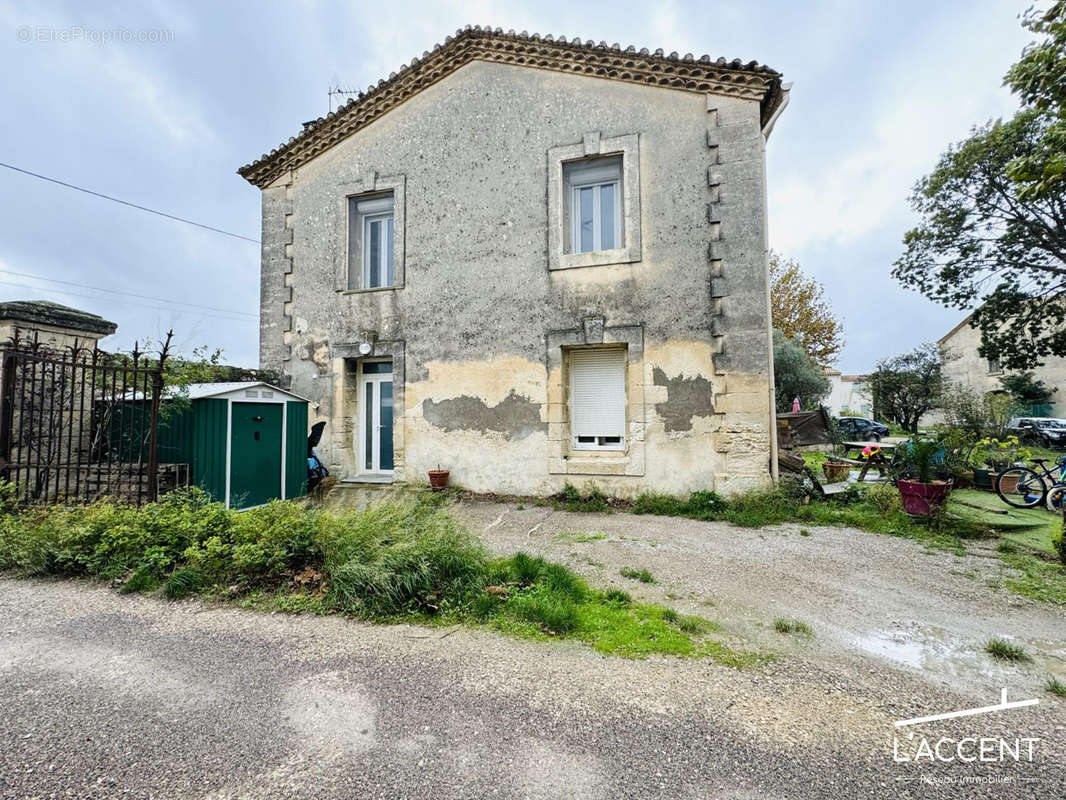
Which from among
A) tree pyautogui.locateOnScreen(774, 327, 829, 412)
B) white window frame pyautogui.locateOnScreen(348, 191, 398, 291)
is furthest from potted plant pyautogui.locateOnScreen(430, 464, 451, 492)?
tree pyautogui.locateOnScreen(774, 327, 829, 412)

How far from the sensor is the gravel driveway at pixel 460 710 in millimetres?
1942

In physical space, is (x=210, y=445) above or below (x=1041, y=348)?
below

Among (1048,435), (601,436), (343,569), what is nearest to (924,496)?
(601,436)

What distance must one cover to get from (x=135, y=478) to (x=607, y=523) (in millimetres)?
5833

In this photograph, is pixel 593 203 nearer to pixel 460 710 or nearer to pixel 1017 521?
pixel 1017 521

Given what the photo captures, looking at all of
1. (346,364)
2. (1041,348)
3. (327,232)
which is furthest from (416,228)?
(1041,348)

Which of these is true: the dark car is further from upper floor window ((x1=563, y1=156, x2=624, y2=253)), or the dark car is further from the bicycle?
upper floor window ((x1=563, y1=156, x2=624, y2=253))

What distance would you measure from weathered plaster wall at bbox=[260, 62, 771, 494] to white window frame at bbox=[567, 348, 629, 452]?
0.17 m

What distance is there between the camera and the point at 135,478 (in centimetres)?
586

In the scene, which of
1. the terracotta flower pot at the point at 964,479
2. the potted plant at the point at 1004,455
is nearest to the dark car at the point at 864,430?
the potted plant at the point at 1004,455

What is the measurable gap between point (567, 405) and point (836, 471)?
529 centimetres

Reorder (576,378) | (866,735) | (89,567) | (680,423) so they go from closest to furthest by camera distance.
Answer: (866,735) < (89,567) < (680,423) < (576,378)

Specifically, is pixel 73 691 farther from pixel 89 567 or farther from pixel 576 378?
pixel 576 378

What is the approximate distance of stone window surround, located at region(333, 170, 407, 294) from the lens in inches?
357
